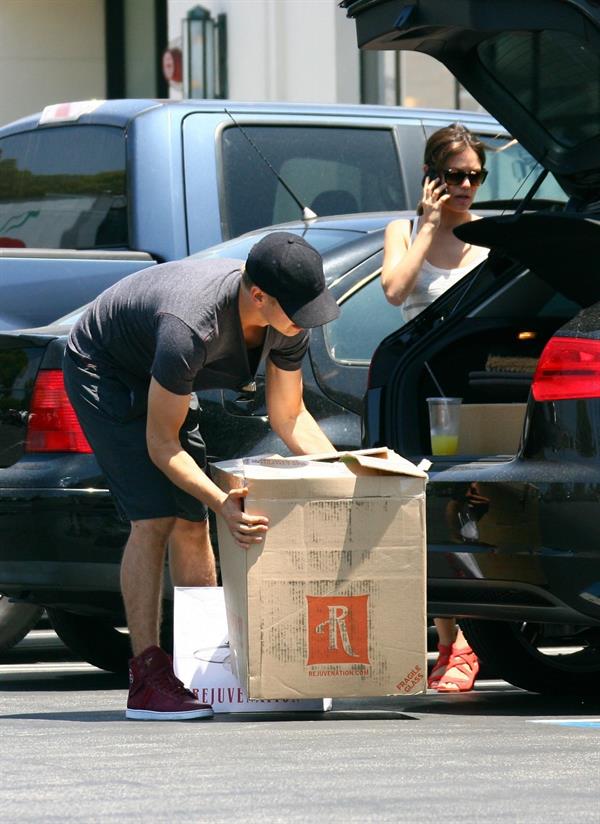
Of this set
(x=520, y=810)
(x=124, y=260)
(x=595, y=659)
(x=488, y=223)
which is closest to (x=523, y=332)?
(x=488, y=223)

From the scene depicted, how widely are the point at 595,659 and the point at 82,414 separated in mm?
1806

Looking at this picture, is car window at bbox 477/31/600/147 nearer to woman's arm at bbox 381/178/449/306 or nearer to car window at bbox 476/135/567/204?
woman's arm at bbox 381/178/449/306

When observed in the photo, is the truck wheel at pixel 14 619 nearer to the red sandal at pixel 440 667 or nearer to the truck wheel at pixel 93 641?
the truck wheel at pixel 93 641

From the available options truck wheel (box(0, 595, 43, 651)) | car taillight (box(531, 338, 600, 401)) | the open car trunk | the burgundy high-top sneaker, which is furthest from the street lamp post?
car taillight (box(531, 338, 600, 401))

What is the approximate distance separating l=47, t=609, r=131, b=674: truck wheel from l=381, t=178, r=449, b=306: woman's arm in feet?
5.65

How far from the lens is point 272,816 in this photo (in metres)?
3.85

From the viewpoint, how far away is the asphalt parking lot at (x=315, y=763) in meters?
3.94

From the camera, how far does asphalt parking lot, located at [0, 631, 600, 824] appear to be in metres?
3.94

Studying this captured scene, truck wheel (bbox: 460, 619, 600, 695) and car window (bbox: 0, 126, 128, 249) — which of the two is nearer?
truck wheel (bbox: 460, 619, 600, 695)

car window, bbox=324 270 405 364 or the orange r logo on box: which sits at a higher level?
car window, bbox=324 270 405 364

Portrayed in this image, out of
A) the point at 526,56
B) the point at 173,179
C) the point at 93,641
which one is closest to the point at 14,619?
the point at 93,641

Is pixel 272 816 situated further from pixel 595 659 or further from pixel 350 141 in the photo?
pixel 350 141

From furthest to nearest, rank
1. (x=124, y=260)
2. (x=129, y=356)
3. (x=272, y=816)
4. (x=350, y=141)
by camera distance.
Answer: (x=350, y=141) → (x=124, y=260) → (x=129, y=356) → (x=272, y=816)

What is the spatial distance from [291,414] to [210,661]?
72 cm
